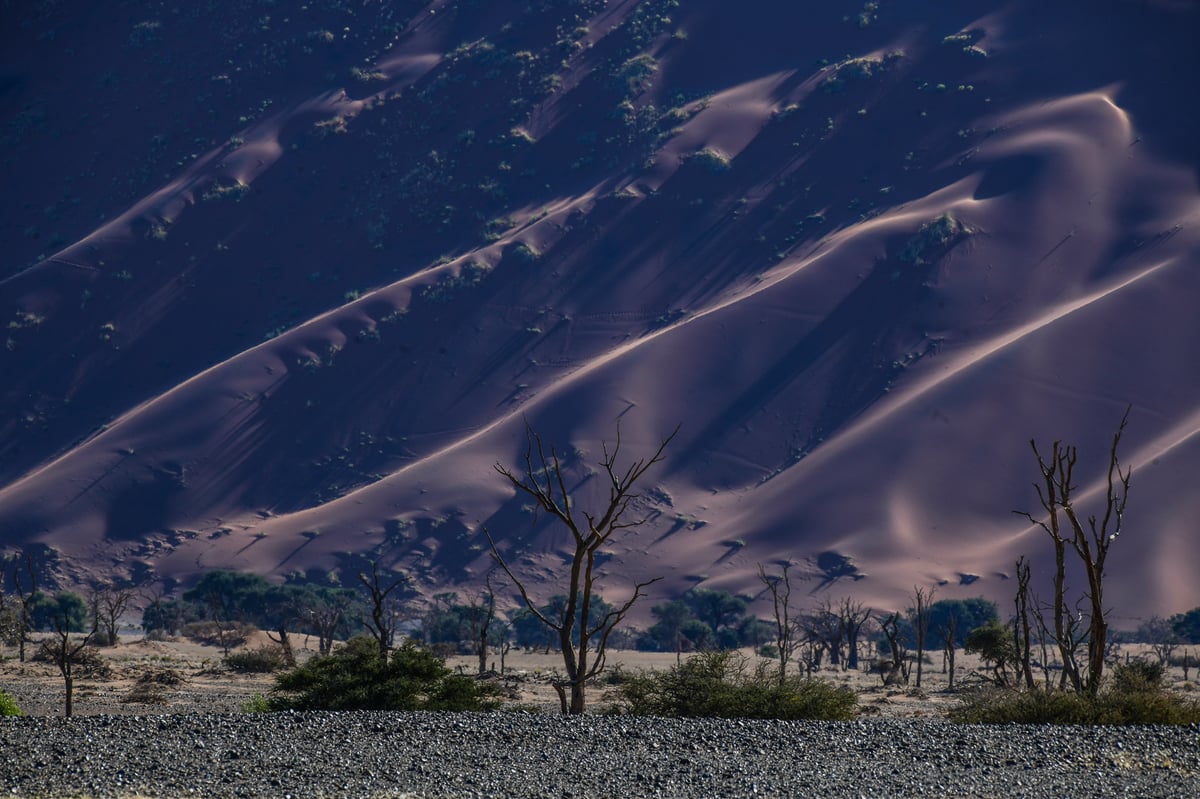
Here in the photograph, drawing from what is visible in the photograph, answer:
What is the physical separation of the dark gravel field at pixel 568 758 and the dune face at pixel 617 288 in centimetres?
5732

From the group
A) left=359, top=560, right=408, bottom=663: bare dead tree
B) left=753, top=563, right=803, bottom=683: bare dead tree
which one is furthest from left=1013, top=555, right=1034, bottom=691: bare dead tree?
left=359, top=560, right=408, bottom=663: bare dead tree

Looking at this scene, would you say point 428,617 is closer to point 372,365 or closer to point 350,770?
point 372,365

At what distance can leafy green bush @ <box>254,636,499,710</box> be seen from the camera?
58.2ft

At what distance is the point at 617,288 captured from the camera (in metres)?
109

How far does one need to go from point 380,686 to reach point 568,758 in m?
5.36

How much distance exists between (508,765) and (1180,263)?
9192cm

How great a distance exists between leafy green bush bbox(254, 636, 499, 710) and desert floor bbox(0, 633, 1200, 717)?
103 inches

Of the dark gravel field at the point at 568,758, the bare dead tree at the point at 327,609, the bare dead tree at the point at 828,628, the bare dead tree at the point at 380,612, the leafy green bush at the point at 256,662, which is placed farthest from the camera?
the bare dead tree at the point at 327,609

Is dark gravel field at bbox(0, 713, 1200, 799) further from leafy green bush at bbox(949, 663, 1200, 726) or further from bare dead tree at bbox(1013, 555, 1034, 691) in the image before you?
bare dead tree at bbox(1013, 555, 1034, 691)

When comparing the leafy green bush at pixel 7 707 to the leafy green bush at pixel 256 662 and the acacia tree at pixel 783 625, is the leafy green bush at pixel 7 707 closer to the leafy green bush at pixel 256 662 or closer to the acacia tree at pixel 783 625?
the acacia tree at pixel 783 625

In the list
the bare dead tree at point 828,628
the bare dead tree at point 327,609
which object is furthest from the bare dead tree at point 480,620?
the bare dead tree at point 828,628

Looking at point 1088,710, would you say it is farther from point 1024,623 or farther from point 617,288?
point 617,288

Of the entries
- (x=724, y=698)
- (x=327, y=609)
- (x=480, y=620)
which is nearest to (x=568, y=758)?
(x=724, y=698)

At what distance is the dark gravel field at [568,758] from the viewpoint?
12.0 m
